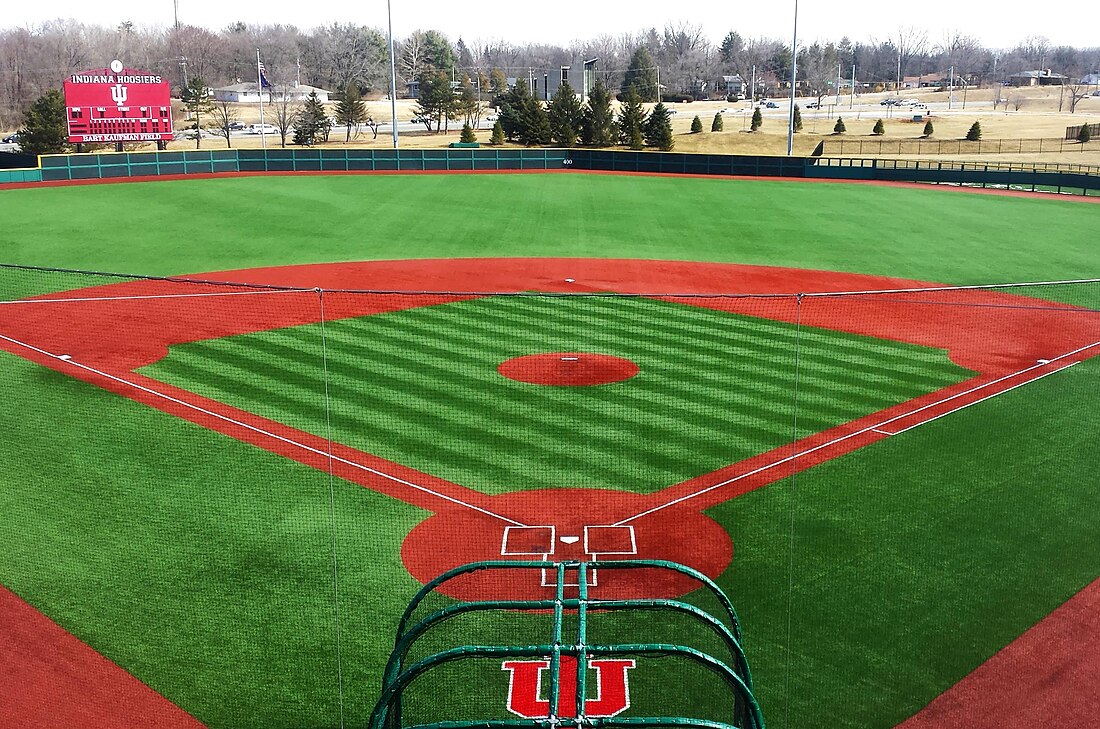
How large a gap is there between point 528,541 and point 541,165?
44748mm

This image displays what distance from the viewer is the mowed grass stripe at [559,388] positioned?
15039 millimetres

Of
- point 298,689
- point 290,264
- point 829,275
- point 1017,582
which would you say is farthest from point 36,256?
point 1017,582

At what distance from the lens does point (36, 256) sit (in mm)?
32031

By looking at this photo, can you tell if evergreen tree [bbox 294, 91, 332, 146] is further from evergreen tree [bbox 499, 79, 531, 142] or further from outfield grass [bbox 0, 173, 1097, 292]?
outfield grass [bbox 0, 173, 1097, 292]

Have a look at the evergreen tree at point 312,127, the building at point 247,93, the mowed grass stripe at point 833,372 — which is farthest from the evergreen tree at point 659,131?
the building at point 247,93

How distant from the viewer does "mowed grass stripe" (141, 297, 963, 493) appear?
592 inches

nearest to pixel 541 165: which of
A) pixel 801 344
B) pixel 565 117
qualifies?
pixel 565 117

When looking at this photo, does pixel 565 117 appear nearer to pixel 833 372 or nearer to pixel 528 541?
pixel 833 372

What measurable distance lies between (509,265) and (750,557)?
20569 millimetres

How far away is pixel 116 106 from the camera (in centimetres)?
4716

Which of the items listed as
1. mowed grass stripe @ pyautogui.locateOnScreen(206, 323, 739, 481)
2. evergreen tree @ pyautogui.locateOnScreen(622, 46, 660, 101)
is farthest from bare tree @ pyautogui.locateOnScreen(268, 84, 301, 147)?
mowed grass stripe @ pyautogui.locateOnScreen(206, 323, 739, 481)

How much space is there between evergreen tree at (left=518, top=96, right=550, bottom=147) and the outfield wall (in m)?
15.4

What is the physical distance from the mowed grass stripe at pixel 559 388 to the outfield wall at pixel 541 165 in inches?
1202

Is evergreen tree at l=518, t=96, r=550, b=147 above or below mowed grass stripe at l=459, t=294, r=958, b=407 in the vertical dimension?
above
